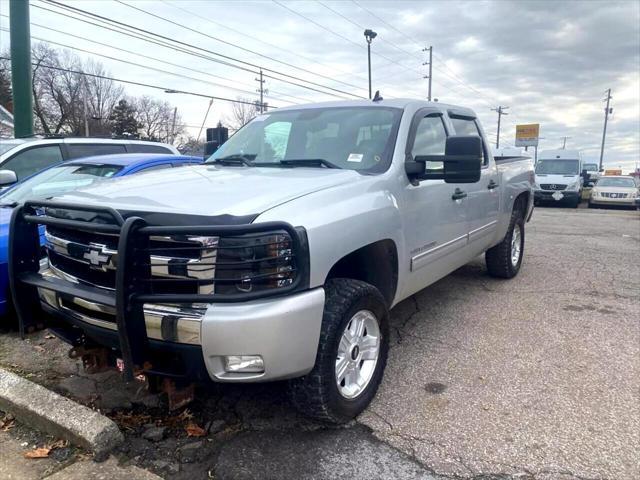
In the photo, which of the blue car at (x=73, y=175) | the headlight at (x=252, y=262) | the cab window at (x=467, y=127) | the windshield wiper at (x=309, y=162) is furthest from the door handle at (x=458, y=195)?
the blue car at (x=73, y=175)

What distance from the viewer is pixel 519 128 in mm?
67938

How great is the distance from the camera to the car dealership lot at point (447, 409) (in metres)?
2.62

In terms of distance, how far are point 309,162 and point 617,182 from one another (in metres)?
22.5

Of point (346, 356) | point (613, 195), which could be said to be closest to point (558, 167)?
point (613, 195)

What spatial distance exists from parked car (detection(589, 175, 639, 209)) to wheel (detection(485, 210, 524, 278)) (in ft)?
57.2

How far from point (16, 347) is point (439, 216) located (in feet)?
11.6

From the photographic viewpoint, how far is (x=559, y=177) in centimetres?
2128

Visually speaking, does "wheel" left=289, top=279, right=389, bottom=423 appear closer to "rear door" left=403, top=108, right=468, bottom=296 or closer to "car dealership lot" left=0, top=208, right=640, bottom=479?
"car dealership lot" left=0, top=208, right=640, bottom=479

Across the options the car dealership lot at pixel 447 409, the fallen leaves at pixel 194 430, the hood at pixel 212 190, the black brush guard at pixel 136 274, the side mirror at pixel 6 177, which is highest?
the hood at pixel 212 190

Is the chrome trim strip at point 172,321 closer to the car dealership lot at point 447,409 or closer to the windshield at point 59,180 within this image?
the car dealership lot at point 447,409

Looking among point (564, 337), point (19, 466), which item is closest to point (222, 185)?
point (19, 466)

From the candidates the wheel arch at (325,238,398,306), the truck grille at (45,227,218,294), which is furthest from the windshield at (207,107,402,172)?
the truck grille at (45,227,218,294)

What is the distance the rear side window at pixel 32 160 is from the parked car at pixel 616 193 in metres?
21.0

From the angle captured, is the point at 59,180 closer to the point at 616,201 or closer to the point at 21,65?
the point at 21,65
